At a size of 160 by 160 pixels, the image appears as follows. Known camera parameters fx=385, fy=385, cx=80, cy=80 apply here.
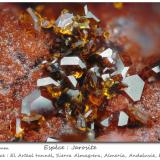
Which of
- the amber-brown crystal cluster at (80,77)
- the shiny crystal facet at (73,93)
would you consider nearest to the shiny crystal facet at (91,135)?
the amber-brown crystal cluster at (80,77)

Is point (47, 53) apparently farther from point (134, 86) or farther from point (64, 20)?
point (134, 86)

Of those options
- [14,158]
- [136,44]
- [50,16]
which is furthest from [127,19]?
[14,158]

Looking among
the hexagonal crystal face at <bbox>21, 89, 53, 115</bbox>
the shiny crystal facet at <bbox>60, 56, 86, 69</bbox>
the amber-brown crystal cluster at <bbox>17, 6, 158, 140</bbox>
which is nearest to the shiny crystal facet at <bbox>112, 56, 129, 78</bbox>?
the amber-brown crystal cluster at <bbox>17, 6, 158, 140</bbox>

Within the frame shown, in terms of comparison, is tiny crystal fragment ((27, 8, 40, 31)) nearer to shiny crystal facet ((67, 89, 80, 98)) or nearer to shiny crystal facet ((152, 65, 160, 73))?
shiny crystal facet ((67, 89, 80, 98))

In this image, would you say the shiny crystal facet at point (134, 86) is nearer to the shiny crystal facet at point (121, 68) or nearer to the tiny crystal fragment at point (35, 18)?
the shiny crystal facet at point (121, 68)

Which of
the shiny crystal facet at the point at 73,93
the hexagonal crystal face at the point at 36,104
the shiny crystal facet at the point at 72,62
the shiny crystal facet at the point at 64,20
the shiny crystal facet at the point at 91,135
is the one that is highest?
the shiny crystal facet at the point at 64,20

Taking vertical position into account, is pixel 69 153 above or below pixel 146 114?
below

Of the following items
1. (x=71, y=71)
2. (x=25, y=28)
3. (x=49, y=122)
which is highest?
(x=25, y=28)

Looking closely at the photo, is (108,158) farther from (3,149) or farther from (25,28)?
(25,28)
